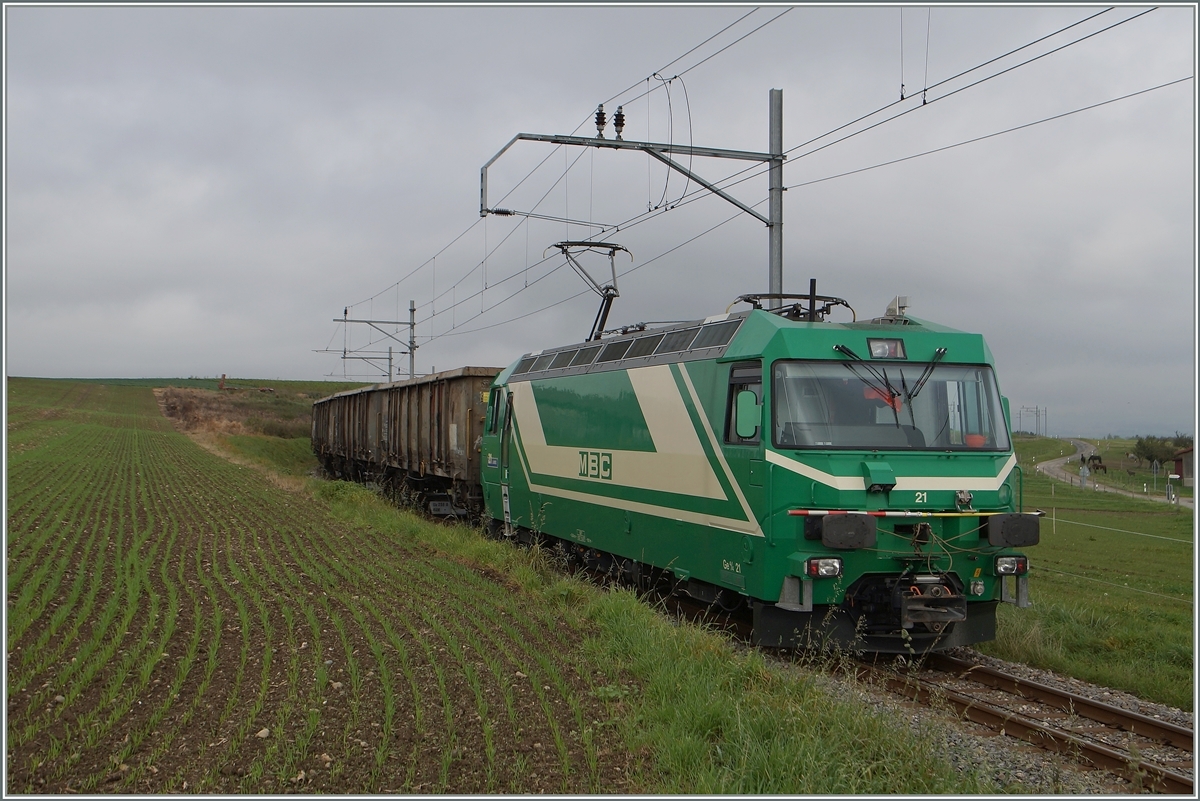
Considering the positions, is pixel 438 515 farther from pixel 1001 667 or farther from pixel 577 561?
pixel 1001 667

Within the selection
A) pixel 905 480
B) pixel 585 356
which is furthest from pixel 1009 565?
pixel 585 356

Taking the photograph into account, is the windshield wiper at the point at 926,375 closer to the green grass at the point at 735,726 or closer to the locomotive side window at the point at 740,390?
the locomotive side window at the point at 740,390

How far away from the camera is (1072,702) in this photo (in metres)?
7.03

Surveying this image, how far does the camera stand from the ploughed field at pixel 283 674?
5.08m

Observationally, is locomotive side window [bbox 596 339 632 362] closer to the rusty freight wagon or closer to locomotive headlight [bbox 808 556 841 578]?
locomotive headlight [bbox 808 556 841 578]

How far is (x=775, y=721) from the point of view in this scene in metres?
5.43

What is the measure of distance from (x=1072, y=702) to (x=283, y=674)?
19.3 ft

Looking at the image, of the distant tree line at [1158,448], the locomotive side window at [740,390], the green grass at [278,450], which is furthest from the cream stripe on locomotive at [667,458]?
the distant tree line at [1158,448]

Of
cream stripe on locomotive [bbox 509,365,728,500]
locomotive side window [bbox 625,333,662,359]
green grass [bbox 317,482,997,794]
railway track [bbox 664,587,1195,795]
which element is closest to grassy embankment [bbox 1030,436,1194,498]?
locomotive side window [bbox 625,333,662,359]

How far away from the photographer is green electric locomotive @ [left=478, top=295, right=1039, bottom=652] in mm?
7672

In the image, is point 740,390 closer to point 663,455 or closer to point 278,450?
point 663,455

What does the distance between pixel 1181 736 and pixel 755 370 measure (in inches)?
160

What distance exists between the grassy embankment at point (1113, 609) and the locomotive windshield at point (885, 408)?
228cm

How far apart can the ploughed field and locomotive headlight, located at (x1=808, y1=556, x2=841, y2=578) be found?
2.02 metres
